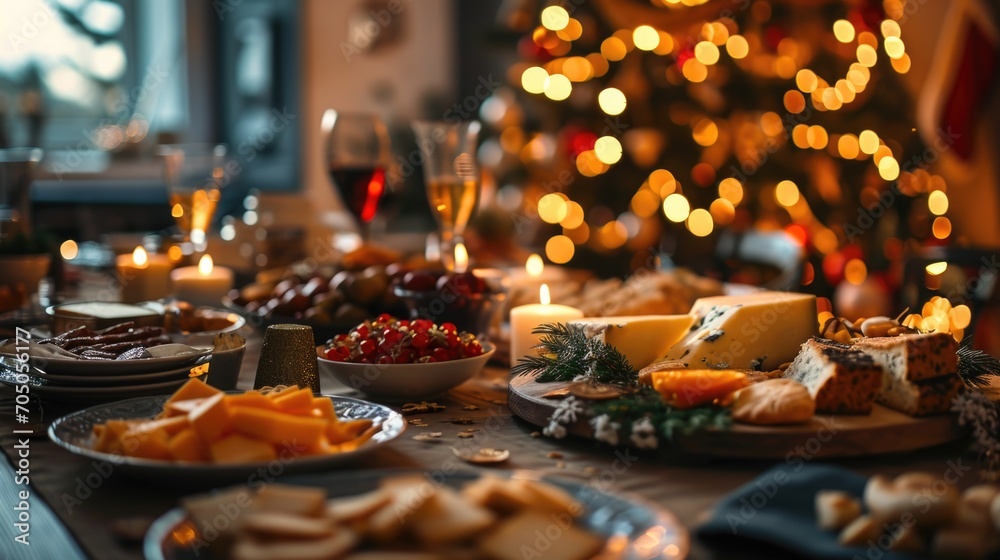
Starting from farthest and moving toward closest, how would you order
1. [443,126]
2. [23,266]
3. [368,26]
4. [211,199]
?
1. [368,26]
2. [211,199]
3. [23,266]
4. [443,126]

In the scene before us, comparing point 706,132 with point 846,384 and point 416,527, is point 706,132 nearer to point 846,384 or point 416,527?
point 846,384

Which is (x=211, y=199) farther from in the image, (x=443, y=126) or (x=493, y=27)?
(x=493, y=27)

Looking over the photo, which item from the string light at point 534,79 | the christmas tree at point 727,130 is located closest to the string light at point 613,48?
the christmas tree at point 727,130

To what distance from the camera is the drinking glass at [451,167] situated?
1739 millimetres

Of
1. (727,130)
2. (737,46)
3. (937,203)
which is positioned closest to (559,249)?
(727,130)

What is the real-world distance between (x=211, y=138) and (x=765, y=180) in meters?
4.50

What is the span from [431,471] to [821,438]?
39cm

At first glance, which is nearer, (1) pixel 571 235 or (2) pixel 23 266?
(2) pixel 23 266

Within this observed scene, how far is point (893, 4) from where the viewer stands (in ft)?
14.0

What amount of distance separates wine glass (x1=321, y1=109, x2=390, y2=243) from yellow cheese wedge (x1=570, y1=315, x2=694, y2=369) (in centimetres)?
87

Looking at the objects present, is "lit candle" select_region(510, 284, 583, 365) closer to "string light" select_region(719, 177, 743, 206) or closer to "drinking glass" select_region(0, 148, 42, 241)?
"drinking glass" select_region(0, 148, 42, 241)

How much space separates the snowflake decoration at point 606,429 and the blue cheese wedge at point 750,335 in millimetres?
259

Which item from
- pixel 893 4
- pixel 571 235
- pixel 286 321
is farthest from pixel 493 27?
pixel 286 321

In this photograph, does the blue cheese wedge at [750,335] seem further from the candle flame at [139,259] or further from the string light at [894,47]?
the string light at [894,47]
